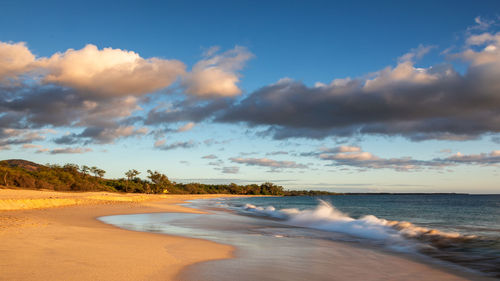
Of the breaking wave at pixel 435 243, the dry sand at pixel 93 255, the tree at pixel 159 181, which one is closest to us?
the dry sand at pixel 93 255

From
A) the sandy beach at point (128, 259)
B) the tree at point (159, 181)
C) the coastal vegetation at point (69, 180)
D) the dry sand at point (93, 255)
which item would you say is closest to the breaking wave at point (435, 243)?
the sandy beach at point (128, 259)

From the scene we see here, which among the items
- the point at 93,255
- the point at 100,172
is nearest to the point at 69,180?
the point at 100,172

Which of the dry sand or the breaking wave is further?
the breaking wave

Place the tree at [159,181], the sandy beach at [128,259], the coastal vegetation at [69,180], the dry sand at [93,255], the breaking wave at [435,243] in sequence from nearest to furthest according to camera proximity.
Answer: the dry sand at [93,255], the sandy beach at [128,259], the breaking wave at [435,243], the coastal vegetation at [69,180], the tree at [159,181]

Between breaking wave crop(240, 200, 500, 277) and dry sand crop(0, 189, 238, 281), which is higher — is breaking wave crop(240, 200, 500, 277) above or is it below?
below

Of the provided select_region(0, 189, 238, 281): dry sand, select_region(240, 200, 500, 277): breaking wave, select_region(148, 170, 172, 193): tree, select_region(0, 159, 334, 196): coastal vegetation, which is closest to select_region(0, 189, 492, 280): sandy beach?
select_region(0, 189, 238, 281): dry sand

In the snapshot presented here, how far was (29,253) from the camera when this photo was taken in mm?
→ 6840

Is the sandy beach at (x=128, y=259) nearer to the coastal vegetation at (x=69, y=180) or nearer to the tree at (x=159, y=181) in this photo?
the coastal vegetation at (x=69, y=180)

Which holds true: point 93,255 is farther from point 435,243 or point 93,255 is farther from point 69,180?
point 69,180

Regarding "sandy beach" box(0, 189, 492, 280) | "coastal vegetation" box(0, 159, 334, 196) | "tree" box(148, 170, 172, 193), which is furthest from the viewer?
"tree" box(148, 170, 172, 193)

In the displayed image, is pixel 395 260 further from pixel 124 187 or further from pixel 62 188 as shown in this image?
pixel 124 187

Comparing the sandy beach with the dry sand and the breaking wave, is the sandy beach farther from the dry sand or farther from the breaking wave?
the breaking wave

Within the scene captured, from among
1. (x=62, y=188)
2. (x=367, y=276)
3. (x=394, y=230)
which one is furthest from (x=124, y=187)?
(x=367, y=276)

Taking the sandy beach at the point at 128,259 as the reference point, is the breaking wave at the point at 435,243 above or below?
below
